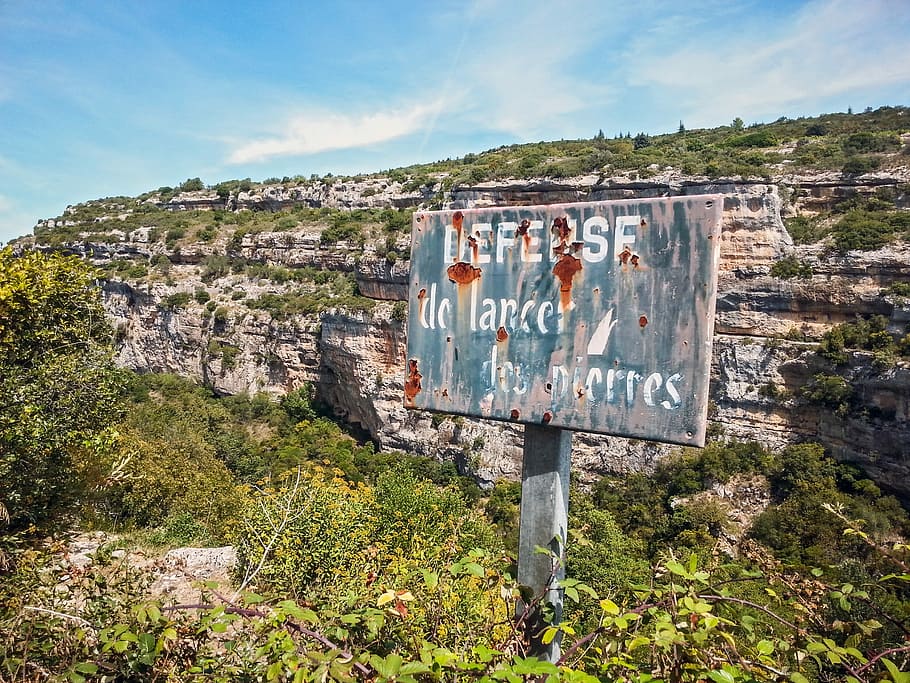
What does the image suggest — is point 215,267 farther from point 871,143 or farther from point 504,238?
point 871,143

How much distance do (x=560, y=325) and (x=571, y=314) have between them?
0.16 feet

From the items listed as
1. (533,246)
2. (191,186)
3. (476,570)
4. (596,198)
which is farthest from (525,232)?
(191,186)

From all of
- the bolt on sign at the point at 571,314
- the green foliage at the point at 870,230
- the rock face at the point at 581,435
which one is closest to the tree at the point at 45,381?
the bolt on sign at the point at 571,314

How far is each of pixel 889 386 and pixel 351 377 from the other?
71.0ft

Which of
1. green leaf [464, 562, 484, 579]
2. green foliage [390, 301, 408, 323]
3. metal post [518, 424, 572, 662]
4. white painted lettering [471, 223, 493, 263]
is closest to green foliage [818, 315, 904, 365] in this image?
green foliage [390, 301, 408, 323]

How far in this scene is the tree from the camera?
228 inches

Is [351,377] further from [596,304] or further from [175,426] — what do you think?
[596,304]

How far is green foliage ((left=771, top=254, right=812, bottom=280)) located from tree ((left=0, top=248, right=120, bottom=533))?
22.6 m

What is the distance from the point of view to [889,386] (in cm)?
1841

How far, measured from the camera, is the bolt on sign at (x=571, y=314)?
1524 millimetres

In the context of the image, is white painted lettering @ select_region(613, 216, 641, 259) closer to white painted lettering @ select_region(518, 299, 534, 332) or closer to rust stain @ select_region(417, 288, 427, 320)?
white painted lettering @ select_region(518, 299, 534, 332)

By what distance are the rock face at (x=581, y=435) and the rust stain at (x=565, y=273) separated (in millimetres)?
16096

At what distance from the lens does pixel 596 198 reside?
26.3 meters

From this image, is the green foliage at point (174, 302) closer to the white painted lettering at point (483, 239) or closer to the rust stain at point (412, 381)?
the rust stain at point (412, 381)
